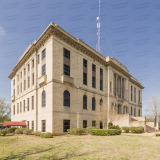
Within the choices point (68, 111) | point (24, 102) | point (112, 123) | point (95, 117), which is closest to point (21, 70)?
point (24, 102)

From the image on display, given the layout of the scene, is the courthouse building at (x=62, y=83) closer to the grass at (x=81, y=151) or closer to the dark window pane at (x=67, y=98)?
the dark window pane at (x=67, y=98)

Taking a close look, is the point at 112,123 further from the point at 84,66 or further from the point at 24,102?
the point at 24,102

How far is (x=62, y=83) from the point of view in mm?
24844

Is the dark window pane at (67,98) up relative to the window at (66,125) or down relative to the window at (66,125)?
up

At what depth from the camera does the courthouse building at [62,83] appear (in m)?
23.9

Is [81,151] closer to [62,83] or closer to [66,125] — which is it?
[66,125]

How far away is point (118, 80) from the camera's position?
4431 cm

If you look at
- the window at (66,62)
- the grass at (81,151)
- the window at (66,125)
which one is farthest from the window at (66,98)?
the grass at (81,151)

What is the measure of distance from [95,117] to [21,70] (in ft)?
75.1

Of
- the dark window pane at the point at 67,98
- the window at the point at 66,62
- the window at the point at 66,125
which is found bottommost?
the window at the point at 66,125

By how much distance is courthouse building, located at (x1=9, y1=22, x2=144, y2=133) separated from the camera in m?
23.9

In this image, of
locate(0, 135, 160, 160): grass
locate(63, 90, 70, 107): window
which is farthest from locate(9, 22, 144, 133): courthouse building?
locate(0, 135, 160, 160): grass

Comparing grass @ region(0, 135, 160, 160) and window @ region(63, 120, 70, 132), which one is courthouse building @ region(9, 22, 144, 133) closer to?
window @ region(63, 120, 70, 132)

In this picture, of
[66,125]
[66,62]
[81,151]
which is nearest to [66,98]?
[66,125]
